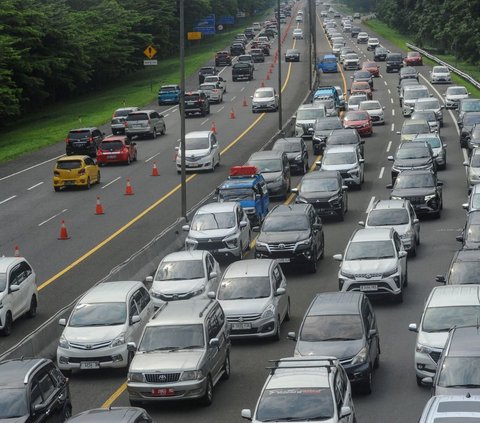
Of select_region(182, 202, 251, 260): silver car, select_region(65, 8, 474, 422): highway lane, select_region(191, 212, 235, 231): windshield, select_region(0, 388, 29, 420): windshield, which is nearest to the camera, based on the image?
select_region(0, 388, 29, 420): windshield

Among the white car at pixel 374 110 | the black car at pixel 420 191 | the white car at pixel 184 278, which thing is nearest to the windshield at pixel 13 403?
the white car at pixel 184 278

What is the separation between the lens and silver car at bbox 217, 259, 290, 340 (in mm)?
26531

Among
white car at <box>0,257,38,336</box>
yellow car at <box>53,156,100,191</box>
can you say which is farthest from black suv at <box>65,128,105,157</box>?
white car at <box>0,257,38,336</box>

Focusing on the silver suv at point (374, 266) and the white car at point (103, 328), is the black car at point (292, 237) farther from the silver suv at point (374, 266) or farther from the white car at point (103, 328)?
the white car at point (103, 328)

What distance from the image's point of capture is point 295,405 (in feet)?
58.8

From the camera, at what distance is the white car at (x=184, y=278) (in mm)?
28938

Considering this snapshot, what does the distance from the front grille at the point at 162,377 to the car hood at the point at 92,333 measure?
3360 mm

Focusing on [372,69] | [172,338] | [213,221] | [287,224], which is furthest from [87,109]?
[172,338]

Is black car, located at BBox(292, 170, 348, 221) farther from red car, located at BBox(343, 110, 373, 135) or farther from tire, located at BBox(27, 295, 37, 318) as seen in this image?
red car, located at BBox(343, 110, 373, 135)

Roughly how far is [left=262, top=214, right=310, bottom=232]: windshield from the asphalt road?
1.26 meters

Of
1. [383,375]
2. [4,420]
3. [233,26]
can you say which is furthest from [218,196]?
[233,26]

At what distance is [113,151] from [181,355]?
3738 cm

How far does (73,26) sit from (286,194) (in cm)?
4665

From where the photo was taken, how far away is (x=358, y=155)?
159 feet
